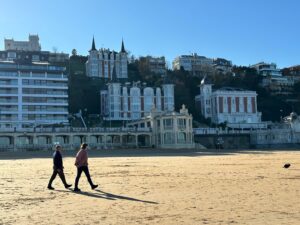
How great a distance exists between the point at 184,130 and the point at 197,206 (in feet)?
229

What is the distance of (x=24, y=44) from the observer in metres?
148

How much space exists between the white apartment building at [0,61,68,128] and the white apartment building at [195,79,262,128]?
36611 mm

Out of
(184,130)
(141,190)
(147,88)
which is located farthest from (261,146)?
(141,190)

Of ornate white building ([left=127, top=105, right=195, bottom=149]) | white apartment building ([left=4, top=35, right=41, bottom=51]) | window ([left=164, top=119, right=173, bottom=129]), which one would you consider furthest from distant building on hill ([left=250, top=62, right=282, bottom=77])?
Result: window ([left=164, top=119, right=173, bottom=129])

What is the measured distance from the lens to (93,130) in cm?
8056

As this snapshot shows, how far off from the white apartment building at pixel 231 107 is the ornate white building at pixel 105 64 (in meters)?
27.1

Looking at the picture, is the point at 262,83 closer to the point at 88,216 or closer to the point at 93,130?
the point at 93,130

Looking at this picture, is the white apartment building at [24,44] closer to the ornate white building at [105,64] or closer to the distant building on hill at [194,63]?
the ornate white building at [105,64]

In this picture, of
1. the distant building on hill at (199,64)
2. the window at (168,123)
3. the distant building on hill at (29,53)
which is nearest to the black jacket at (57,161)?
the window at (168,123)

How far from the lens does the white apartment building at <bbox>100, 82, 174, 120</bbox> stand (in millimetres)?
102562

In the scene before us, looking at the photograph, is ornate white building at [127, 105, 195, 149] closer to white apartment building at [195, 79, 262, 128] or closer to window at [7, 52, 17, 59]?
white apartment building at [195, 79, 262, 128]

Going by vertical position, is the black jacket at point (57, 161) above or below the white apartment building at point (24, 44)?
below

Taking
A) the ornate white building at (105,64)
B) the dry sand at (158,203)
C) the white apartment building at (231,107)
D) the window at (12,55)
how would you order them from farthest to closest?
the ornate white building at (105,64)
the window at (12,55)
the white apartment building at (231,107)
the dry sand at (158,203)

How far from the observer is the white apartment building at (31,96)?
90.5 meters
